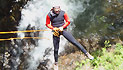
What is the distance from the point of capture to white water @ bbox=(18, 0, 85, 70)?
24.7 feet

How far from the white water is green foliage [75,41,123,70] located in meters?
1.80

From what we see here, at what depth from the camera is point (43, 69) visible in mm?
7109

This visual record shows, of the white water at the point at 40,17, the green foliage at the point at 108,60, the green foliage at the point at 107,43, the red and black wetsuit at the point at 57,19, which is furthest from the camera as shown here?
the white water at the point at 40,17

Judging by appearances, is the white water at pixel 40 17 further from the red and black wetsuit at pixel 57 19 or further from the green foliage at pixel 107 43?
the red and black wetsuit at pixel 57 19

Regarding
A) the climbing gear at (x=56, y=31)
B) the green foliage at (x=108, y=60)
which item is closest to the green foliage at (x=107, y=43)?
the green foliage at (x=108, y=60)

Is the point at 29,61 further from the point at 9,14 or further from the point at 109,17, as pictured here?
the point at 109,17

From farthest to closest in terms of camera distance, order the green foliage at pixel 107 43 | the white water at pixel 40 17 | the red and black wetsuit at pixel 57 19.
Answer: the white water at pixel 40 17 → the green foliage at pixel 107 43 → the red and black wetsuit at pixel 57 19

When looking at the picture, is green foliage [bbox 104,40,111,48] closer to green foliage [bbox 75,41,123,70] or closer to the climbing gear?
green foliage [bbox 75,41,123,70]

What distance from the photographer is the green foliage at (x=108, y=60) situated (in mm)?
5781

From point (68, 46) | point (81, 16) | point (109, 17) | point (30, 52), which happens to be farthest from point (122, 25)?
point (30, 52)

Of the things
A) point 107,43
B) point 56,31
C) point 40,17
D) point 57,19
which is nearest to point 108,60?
point 107,43

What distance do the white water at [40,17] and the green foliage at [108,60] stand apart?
1798 millimetres

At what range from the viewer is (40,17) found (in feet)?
26.7

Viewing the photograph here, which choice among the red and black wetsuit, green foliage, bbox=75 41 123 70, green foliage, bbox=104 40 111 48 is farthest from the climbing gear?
green foliage, bbox=104 40 111 48
